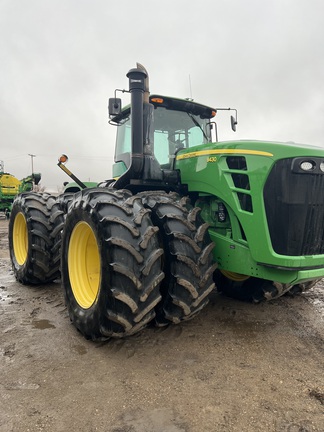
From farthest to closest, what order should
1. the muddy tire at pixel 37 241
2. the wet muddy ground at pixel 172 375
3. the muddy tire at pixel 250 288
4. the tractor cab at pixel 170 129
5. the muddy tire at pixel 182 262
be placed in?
1. the muddy tire at pixel 37 241
2. the tractor cab at pixel 170 129
3. the muddy tire at pixel 250 288
4. the muddy tire at pixel 182 262
5. the wet muddy ground at pixel 172 375

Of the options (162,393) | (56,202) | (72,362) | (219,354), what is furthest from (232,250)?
(56,202)

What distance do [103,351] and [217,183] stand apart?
5.90 ft

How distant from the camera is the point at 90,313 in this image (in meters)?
2.72

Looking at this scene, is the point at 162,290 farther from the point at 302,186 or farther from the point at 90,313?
the point at 302,186

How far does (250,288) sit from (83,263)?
6.39 ft

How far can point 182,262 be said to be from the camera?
260cm

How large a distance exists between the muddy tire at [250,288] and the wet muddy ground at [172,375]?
204 mm

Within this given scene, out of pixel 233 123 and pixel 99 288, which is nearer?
pixel 99 288

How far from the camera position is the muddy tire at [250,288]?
3352 mm

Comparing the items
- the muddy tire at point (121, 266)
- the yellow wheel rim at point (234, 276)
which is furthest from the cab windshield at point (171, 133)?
the yellow wheel rim at point (234, 276)

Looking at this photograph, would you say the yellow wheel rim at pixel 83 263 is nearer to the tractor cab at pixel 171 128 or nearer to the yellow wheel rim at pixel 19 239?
the tractor cab at pixel 171 128

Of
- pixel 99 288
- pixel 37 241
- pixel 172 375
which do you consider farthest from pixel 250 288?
pixel 37 241

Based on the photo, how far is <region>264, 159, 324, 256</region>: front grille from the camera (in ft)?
8.13

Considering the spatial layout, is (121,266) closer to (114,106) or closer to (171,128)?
(114,106)
